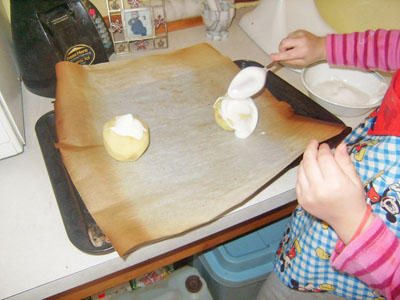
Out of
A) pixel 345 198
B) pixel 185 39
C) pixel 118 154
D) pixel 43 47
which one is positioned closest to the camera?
pixel 345 198

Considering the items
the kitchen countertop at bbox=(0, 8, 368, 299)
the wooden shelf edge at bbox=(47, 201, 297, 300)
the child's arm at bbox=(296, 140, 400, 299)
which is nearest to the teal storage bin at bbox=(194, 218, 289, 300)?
the wooden shelf edge at bbox=(47, 201, 297, 300)

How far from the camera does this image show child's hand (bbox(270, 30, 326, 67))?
2.35 feet

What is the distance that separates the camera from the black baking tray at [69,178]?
0.47 meters

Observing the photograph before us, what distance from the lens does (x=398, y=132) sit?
19.6 inches

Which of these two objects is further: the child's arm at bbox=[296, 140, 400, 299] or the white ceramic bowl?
the white ceramic bowl

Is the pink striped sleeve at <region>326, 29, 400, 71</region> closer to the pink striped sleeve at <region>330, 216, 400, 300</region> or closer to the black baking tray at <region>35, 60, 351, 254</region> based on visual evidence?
the black baking tray at <region>35, 60, 351, 254</region>

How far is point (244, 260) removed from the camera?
87 cm

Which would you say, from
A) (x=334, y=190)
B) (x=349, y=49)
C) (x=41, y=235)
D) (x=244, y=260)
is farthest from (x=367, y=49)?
(x=41, y=235)

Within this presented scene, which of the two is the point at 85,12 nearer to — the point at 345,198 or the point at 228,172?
the point at 228,172

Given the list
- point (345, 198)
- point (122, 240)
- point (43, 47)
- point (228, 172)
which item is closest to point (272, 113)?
point (228, 172)

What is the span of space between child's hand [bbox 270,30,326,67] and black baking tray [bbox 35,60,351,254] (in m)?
0.08

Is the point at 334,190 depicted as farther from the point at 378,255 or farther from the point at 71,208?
the point at 71,208

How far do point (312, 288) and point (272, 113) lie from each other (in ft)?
1.28

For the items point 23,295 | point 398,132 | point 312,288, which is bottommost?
point 312,288
